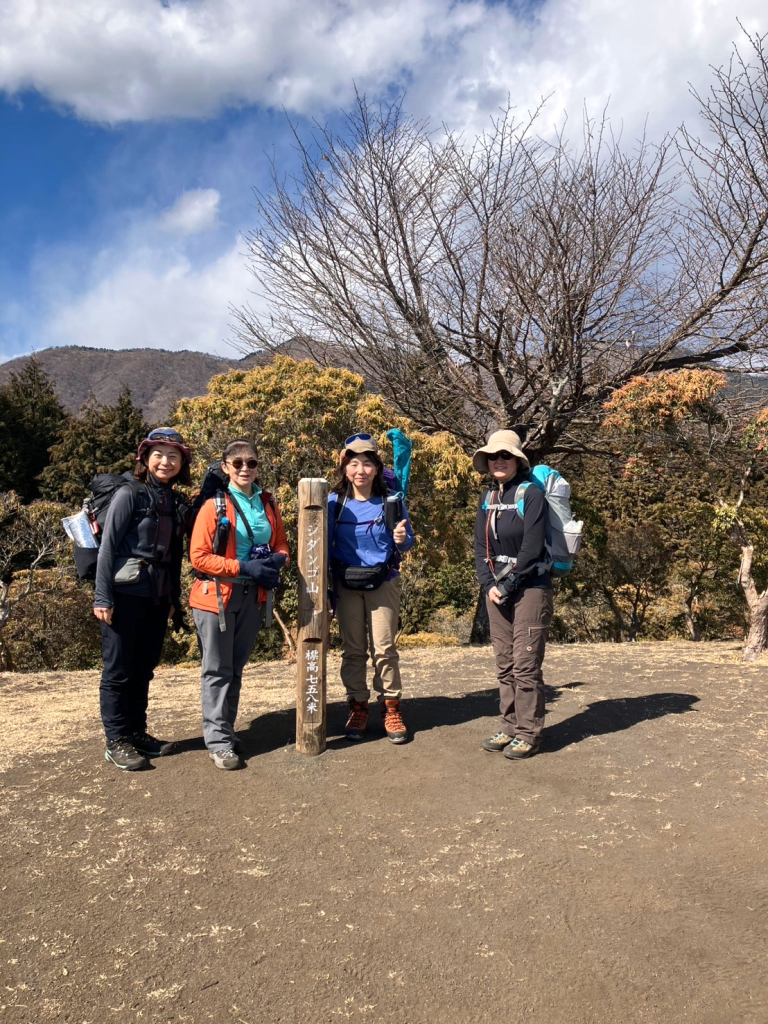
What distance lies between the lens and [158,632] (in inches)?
175

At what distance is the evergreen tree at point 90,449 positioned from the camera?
87.8 ft

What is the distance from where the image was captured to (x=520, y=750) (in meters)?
4.43

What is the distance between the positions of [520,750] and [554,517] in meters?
1.41

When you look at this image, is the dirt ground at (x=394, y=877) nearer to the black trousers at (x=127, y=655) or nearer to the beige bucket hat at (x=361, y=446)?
the black trousers at (x=127, y=655)

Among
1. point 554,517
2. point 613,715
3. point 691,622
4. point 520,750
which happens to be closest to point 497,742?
point 520,750

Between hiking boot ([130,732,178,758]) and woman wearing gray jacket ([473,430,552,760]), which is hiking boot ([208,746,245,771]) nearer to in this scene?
hiking boot ([130,732,178,758])

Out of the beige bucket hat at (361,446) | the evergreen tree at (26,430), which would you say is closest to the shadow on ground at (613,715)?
the beige bucket hat at (361,446)

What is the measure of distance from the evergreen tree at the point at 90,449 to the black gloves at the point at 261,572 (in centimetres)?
2302

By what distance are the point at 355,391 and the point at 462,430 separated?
289 cm

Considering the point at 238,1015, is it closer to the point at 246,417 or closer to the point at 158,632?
the point at 158,632

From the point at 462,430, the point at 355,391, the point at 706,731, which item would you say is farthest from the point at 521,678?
the point at 462,430

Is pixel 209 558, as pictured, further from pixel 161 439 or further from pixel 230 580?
pixel 161 439

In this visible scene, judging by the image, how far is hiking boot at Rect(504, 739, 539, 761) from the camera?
175 inches

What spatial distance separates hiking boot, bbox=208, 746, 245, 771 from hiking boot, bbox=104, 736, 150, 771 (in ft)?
1.35
